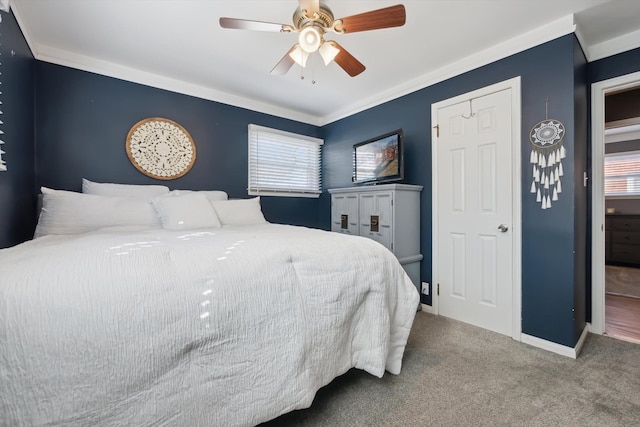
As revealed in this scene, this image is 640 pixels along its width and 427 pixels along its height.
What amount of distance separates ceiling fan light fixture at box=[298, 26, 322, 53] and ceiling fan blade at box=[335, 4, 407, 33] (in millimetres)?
133

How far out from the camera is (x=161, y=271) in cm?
97

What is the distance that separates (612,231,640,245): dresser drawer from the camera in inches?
186

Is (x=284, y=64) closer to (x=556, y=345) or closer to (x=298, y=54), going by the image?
(x=298, y=54)

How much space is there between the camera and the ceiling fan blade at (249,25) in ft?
5.47

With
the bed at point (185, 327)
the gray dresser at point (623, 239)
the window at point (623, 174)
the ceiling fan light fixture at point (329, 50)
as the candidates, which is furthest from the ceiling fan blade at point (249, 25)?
the window at point (623, 174)

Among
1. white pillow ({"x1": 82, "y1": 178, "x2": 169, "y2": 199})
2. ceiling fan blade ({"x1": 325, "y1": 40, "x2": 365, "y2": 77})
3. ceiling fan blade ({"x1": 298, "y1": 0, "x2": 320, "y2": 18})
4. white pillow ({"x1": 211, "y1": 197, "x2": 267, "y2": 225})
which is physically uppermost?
ceiling fan blade ({"x1": 298, "y1": 0, "x2": 320, "y2": 18})

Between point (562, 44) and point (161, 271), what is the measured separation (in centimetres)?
305

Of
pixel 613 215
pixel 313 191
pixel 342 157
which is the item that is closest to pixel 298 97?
pixel 342 157

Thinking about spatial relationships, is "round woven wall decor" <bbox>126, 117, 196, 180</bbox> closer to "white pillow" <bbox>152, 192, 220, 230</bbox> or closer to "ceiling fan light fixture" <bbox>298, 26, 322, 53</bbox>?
"white pillow" <bbox>152, 192, 220, 230</bbox>

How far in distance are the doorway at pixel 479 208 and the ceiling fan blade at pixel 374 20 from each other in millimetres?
1325

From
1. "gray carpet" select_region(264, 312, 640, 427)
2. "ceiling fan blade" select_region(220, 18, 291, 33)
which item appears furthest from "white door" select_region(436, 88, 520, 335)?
"ceiling fan blade" select_region(220, 18, 291, 33)

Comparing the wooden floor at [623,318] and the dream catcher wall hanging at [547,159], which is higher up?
the dream catcher wall hanging at [547,159]

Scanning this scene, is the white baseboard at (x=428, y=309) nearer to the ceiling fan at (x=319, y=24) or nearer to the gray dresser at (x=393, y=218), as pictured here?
the gray dresser at (x=393, y=218)

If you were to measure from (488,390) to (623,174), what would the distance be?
20.6 ft
